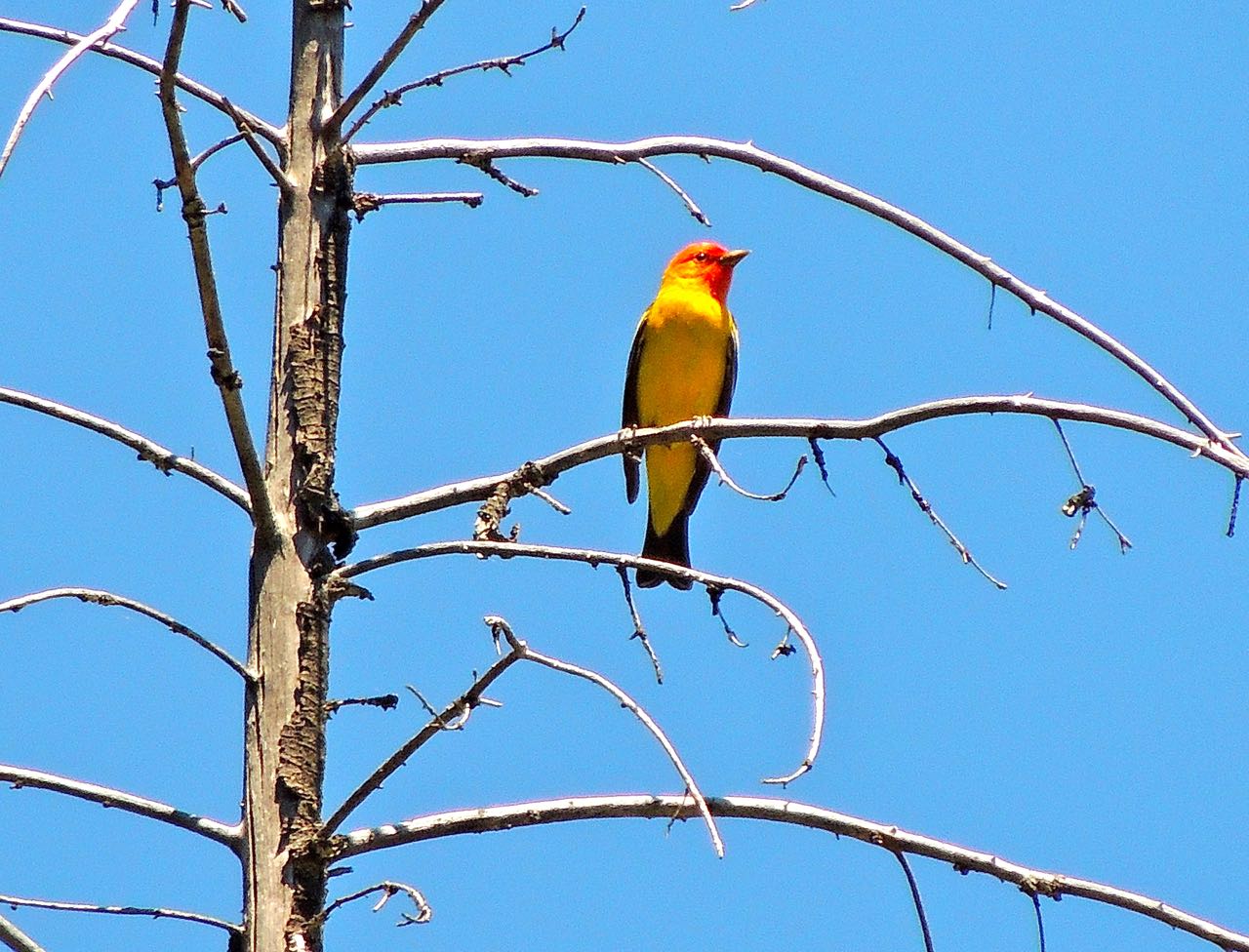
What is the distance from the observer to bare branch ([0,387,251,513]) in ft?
13.0

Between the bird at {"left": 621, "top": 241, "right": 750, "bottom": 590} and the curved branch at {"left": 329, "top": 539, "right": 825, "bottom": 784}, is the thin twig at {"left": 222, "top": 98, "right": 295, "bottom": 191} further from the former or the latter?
the bird at {"left": 621, "top": 241, "right": 750, "bottom": 590}

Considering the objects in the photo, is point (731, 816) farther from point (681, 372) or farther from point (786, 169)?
point (681, 372)

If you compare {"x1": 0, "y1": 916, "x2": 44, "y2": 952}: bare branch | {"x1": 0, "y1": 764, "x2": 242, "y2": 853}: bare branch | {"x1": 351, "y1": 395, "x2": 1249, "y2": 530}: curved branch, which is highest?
{"x1": 351, "y1": 395, "x2": 1249, "y2": 530}: curved branch

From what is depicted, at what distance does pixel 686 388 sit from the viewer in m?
8.94

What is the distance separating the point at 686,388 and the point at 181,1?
19.5ft

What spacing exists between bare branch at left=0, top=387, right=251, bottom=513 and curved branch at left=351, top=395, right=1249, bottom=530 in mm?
317

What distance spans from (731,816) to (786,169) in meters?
1.54

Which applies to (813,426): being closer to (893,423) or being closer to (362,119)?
(893,423)

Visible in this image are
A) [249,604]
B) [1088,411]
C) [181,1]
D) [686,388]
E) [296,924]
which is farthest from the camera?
[686,388]

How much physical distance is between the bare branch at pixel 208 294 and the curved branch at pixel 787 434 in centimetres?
31

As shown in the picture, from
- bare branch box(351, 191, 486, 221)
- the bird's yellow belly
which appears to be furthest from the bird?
bare branch box(351, 191, 486, 221)

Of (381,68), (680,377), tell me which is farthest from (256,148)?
(680,377)

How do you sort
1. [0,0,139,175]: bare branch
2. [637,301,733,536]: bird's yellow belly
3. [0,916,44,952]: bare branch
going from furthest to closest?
[637,301,733,536]: bird's yellow belly, [0,916,44,952]: bare branch, [0,0,139,175]: bare branch

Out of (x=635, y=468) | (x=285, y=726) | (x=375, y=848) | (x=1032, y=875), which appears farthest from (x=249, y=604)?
(x=635, y=468)
